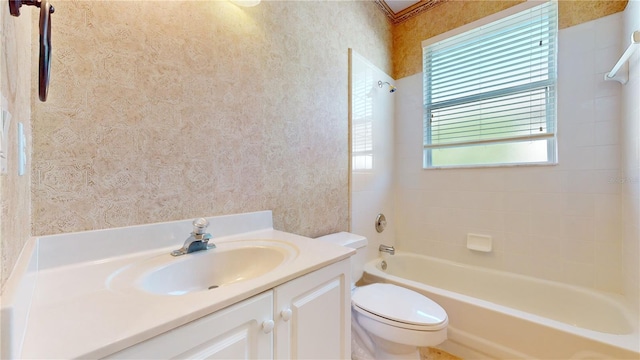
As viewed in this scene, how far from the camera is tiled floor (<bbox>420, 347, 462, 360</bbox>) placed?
1.48m

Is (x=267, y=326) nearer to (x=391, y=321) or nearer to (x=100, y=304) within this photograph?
(x=100, y=304)

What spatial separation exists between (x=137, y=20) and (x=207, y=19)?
27cm

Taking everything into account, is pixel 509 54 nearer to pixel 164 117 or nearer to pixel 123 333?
pixel 164 117

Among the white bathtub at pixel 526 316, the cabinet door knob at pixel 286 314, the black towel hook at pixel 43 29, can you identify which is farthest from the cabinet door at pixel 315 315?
the white bathtub at pixel 526 316

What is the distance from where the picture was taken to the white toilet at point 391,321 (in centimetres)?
113

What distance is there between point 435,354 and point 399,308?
59 cm

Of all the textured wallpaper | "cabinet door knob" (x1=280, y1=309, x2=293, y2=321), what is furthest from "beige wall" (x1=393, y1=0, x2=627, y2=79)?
"cabinet door knob" (x1=280, y1=309, x2=293, y2=321)

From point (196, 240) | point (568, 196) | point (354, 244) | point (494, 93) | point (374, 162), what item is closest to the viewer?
point (196, 240)

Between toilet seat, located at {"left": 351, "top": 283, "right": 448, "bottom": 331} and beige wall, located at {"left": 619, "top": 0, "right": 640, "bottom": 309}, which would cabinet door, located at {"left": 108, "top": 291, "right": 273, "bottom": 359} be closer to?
toilet seat, located at {"left": 351, "top": 283, "right": 448, "bottom": 331}

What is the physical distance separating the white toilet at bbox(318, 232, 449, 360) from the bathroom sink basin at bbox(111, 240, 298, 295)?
575mm

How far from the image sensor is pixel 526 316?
4.13 feet

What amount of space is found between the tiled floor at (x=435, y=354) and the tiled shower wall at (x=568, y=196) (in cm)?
73

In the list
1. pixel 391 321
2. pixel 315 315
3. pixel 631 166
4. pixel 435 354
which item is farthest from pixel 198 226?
pixel 631 166

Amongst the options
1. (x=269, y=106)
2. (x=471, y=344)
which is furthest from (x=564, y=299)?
(x=269, y=106)
